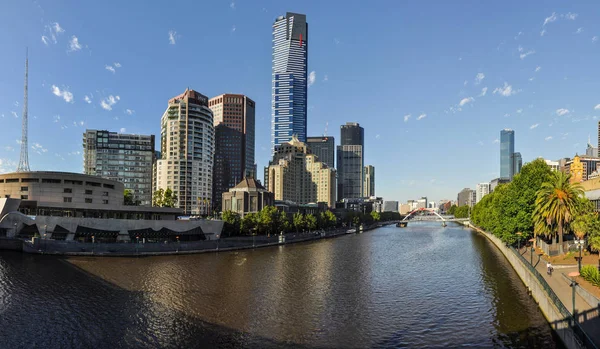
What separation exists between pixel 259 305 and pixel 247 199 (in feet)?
385

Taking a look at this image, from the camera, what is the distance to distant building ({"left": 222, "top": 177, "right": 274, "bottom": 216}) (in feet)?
516

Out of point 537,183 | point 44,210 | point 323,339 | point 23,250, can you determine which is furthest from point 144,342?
point 44,210

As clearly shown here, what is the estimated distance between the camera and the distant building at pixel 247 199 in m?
157

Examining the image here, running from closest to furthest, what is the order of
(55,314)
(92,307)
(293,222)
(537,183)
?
1. (55,314)
2. (92,307)
3. (537,183)
4. (293,222)

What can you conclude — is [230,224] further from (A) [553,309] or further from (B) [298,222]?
(A) [553,309]

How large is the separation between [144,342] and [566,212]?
6509cm

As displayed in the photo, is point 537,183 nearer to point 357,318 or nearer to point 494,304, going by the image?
point 494,304

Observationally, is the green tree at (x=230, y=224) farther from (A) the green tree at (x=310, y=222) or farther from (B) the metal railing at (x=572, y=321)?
(B) the metal railing at (x=572, y=321)

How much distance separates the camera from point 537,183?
73625 millimetres

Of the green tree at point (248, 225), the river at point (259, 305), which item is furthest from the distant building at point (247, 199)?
the river at point (259, 305)

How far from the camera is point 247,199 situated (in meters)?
158

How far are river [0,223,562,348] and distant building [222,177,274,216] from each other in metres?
85.1

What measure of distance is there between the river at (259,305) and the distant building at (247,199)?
3352 inches

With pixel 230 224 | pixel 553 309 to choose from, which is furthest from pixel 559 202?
pixel 230 224
